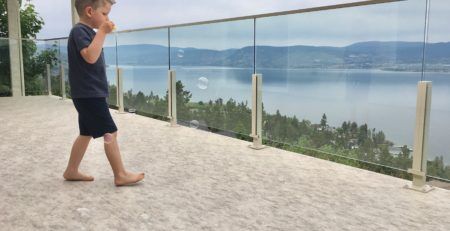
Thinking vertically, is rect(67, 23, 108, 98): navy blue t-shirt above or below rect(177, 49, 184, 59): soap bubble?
below

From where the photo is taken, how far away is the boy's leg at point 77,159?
2.82 m

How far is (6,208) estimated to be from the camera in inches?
93.5

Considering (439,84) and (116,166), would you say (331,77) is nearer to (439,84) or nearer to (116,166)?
(439,84)

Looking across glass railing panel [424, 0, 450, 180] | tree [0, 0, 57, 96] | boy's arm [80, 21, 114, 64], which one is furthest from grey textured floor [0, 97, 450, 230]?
tree [0, 0, 57, 96]

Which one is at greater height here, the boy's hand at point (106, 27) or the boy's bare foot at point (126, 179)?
the boy's hand at point (106, 27)

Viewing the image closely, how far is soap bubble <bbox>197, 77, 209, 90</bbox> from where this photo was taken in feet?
15.9

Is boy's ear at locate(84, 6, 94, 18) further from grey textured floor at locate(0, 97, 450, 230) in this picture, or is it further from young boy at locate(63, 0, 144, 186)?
grey textured floor at locate(0, 97, 450, 230)

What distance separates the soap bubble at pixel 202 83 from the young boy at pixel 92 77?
7.10ft

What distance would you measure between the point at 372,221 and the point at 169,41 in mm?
3770

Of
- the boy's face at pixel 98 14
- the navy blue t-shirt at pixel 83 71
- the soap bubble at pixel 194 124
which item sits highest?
the boy's face at pixel 98 14

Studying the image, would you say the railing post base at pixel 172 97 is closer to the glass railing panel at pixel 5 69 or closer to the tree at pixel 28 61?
the tree at pixel 28 61

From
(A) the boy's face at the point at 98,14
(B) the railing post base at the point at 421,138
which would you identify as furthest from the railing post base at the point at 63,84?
(B) the railing post base at the point at 421,138

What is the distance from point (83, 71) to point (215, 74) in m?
2.17

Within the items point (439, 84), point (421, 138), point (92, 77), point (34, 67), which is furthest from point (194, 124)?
point (34, 67)
